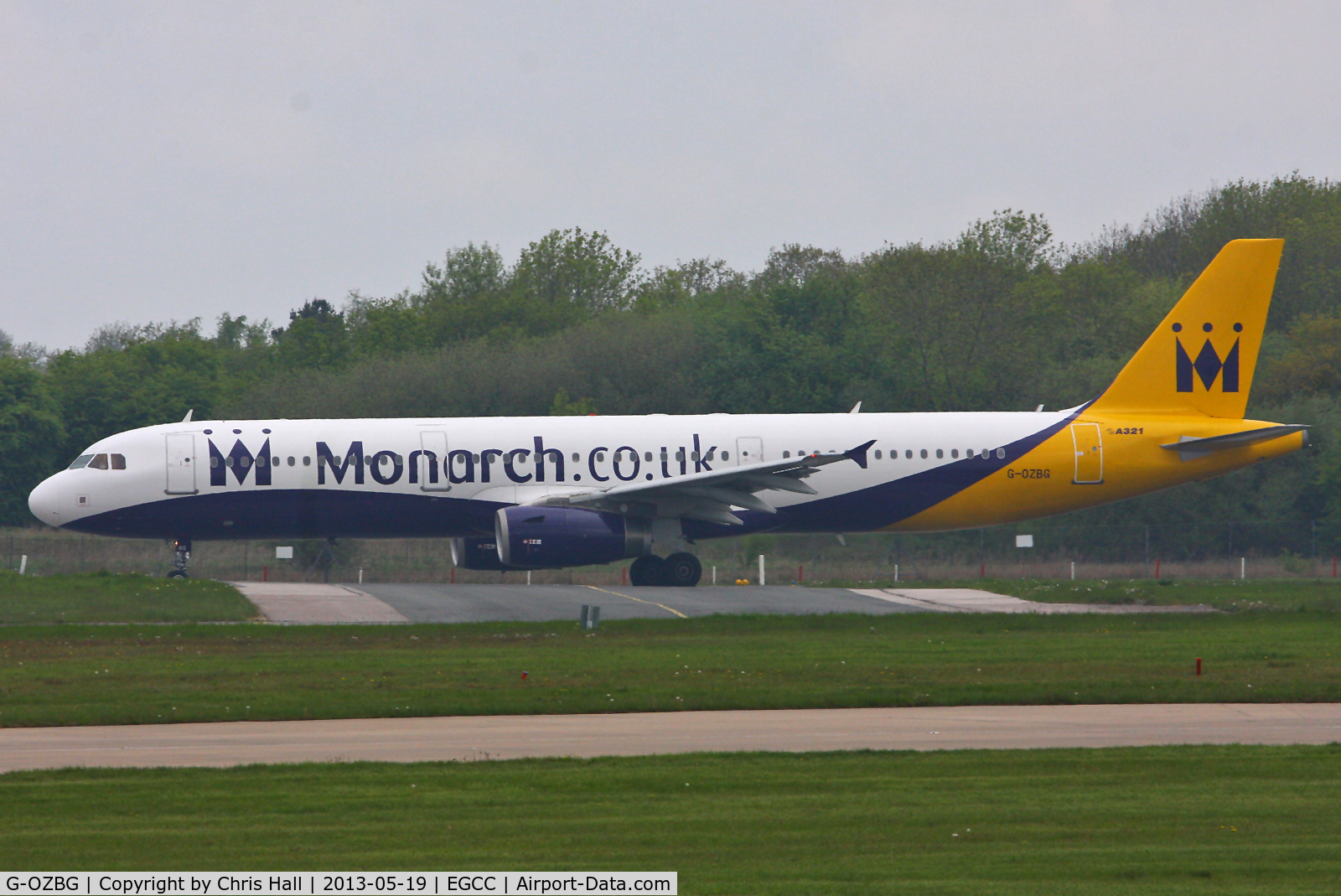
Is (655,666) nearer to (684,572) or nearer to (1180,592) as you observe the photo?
(684,572)

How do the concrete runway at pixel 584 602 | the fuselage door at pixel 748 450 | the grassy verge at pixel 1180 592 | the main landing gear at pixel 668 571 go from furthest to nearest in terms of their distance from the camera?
the main landing gear at pixel 668 571, the fuselage door at pixel 748 450, the grassy verge at pixel 1180 592, the concrete runway at pixel 584 602

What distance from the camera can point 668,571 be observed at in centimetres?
3188

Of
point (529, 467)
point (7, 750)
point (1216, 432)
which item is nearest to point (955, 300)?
point (1216, 432)

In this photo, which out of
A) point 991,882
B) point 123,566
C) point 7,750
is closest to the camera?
point 991,882

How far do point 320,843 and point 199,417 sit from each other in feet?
173

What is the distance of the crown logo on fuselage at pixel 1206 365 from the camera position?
32438mm

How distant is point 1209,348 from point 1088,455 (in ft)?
12.2

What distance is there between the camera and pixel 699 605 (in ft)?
88.1

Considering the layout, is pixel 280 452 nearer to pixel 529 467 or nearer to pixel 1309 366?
pixel 529 467

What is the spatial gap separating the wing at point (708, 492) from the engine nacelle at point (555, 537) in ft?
1.89

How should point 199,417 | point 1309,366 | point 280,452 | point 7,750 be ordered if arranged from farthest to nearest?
1. point 199,417
2. point 1309,366
3. point 280,452
4. point 7,750

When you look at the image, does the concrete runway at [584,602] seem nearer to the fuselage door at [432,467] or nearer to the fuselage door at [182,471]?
the fuselage door at [432,467]

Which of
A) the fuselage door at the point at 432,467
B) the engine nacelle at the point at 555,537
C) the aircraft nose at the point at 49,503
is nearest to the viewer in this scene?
the engine nacelle at the point at 555,537

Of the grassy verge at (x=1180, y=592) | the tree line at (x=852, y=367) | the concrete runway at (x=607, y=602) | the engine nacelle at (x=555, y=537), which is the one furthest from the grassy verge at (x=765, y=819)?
the tree line at (x=852, y=367)
